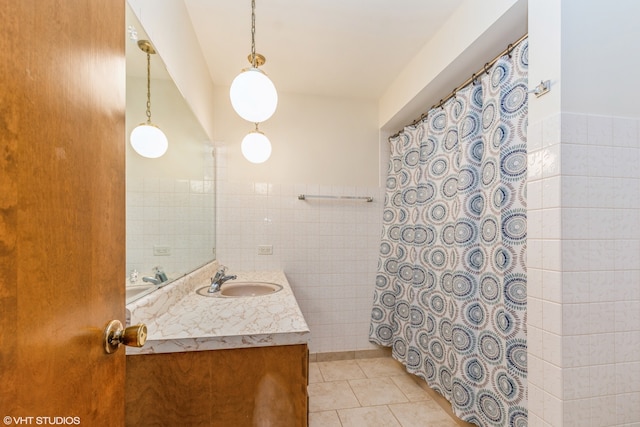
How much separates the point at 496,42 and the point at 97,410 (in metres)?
2.04

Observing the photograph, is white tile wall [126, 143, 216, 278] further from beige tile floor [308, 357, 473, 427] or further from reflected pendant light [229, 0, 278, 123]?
beige tile floor [308, 357, 473, 427]

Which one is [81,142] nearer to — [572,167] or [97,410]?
A: [97,410]

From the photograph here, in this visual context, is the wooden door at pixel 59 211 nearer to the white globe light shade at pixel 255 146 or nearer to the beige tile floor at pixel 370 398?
the white globe light shade at pixel 255 146

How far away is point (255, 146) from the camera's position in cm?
203

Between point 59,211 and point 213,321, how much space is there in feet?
2.63

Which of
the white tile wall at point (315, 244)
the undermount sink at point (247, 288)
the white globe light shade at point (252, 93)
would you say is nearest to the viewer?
the white globe light shade at point (252, 93)

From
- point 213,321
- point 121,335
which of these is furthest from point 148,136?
point 121,335

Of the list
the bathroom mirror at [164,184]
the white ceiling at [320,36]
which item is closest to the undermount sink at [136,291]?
the bathroom mirror at [164,184]

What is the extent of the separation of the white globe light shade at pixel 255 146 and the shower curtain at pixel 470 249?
1171 millimetres

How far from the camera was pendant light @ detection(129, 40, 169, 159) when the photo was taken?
3.74 ft

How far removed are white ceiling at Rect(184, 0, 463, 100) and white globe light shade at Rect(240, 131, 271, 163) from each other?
576 millimetres

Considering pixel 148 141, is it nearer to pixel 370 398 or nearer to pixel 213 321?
pixel 213 321

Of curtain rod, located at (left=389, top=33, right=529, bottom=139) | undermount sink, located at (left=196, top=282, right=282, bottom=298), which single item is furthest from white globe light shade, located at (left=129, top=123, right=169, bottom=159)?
curtain rod, located at (left=389, top=33, right=529, bottom=139)

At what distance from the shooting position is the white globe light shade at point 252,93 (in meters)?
1.17
